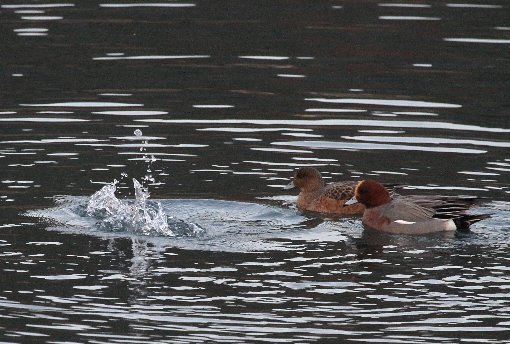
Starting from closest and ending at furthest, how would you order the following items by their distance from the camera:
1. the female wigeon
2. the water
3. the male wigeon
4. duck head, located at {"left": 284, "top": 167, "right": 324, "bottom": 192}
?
the water, the male wigeon, the female wigeon, duck head, located at {"left": 284, "top": 167, "right": 324, "bottom": 192}

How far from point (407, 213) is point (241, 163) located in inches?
106

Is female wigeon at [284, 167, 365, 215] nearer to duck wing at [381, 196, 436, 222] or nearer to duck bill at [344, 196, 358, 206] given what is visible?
duck bill at [344, 196, 358, 206]

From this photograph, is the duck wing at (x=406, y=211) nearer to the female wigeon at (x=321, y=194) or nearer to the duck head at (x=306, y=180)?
the female wigeon at (x=321, y=194)

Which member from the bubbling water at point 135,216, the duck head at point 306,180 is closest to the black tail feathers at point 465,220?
the duck head at point 306,180

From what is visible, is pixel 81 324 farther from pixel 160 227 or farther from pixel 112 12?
pixel 112 12

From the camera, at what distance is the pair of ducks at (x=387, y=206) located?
1270cm

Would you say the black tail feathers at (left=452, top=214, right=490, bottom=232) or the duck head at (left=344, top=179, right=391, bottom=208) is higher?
the duck head at (left=344, top=179, right=391, bottom=208)

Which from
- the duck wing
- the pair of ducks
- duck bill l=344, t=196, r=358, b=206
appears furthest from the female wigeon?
the duck wing

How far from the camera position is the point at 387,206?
12930 millimetres

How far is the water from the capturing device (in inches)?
389

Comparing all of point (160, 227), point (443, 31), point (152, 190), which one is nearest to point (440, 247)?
point (160, 227)

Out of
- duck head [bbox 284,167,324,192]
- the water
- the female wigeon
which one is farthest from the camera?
duck head [bbox 284,167,324,192]

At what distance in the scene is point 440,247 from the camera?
39.6 ft

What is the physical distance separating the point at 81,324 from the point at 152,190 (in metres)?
4.69
